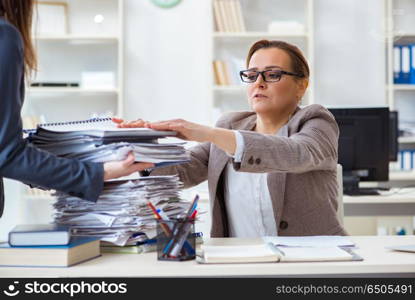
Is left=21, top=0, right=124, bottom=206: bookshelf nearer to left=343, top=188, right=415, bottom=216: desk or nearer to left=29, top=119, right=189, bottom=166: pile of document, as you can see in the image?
left=343, top=188, right=415, bottom=216: desk

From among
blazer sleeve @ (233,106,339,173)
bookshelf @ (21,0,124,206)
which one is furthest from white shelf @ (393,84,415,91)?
blazer sleeve @ (233,106,339,173)

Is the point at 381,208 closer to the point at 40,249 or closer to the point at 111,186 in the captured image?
the point at 111,186

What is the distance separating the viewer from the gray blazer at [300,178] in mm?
1680

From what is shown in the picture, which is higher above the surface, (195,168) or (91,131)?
(91,131)

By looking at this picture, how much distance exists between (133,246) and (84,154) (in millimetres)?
224

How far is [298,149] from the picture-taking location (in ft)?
5.24

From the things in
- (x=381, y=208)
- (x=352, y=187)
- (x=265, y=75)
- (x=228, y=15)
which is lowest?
(x=381, y=208)

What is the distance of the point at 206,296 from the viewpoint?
115 cm

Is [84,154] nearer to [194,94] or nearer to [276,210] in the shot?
[276,210]

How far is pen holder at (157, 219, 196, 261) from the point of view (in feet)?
4.20

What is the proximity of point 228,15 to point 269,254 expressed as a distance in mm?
3907

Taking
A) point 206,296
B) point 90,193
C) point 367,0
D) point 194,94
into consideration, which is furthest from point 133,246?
point 367,0

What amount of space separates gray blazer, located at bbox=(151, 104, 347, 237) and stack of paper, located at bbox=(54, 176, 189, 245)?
0.34 meters

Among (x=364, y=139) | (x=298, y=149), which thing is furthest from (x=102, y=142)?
(x=364, y=139)
